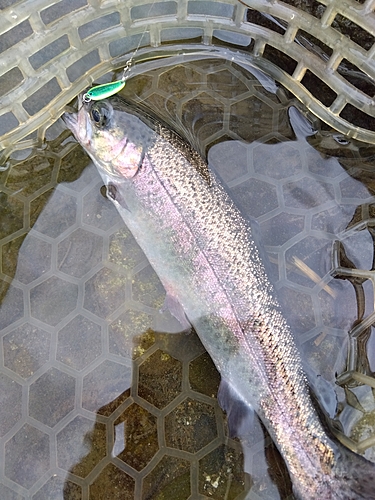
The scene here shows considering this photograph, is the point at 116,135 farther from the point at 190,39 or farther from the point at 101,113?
the point at 190,39

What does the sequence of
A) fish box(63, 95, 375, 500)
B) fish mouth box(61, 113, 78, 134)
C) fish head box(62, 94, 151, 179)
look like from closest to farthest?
fish box(63, 95, 375, 500), fish head box(62, 94, 151, 179), fish mouth box(61, 113, 78, 134)

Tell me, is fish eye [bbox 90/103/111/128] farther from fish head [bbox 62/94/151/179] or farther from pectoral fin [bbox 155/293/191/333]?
pectoral fin [bbox 155/293/191/333]

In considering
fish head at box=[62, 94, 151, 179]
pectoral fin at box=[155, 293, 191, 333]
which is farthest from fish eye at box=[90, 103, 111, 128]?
pectoral fin at box=[155, 293, 191, 333]

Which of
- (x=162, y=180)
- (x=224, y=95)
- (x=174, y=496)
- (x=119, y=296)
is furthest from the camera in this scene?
(x=224, y=95)

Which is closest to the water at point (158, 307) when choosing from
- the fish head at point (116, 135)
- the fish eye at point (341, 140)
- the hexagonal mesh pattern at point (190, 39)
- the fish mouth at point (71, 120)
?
the fish eye at point (341, 140)

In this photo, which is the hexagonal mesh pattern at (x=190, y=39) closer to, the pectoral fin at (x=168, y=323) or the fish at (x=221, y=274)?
the fish at (x=221, y=274)

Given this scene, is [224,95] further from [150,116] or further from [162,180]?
[162,180]

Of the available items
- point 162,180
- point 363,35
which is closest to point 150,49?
point 162,180
